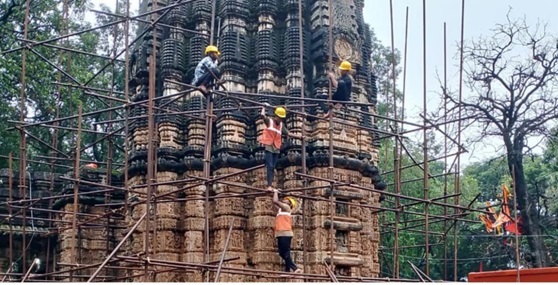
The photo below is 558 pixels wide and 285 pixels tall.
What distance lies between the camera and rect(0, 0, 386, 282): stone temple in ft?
38.6

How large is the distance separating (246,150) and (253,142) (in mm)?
286

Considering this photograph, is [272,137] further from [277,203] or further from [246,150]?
[246,150]

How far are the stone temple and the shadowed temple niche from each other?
2 centimetres

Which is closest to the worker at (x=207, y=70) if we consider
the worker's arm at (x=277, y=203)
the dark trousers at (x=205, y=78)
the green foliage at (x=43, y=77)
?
the dark trousers at (x=205, y=78)

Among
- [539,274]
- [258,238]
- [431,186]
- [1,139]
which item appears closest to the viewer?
[539,274]

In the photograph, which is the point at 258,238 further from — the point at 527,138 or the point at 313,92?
the point at 527,138

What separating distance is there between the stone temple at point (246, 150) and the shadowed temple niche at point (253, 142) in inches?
0.8

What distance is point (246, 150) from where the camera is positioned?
40.7 feet

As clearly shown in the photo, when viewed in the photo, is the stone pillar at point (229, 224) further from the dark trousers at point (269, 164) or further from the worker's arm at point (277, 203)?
the worker's arm at point (277, 203)

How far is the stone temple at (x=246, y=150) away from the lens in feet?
38.6

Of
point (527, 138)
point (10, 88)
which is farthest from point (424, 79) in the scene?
point (10, 88)

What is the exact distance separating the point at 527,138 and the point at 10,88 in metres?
13.4

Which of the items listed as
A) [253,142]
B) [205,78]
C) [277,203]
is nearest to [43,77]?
[253,142]

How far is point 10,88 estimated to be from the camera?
17.8m
